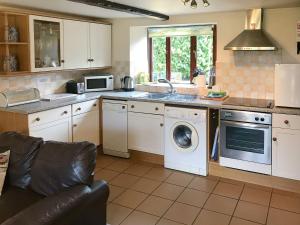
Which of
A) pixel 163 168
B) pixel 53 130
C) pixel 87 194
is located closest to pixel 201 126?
pixel 163 168

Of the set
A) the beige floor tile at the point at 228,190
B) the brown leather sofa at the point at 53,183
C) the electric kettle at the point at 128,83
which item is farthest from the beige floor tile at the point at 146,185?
the electric kettle at the point at 128,83

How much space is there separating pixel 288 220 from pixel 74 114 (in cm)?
261

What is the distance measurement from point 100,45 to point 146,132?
4.89ft

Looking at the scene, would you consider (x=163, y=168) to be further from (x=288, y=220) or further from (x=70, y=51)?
(x=70, y=51)

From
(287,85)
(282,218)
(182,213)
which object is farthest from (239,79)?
(182,213)

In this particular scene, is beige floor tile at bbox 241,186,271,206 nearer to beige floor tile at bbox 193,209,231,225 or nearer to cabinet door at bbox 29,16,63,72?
beige floor tile at bbox 193,209,231,225

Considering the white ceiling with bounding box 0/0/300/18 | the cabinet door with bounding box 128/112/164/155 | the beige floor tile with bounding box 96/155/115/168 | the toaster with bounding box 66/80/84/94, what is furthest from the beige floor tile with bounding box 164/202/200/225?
the toaster with bounding box 66/80/84/94

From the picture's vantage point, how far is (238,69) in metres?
4.12

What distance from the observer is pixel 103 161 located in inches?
173

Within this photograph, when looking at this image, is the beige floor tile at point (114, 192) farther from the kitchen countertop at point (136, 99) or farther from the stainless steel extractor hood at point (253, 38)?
the stainless steel extractor hood at point (253, 38)

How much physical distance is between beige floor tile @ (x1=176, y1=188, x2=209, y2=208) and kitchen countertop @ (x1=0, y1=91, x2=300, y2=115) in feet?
3.14

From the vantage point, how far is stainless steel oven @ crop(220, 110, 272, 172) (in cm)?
346

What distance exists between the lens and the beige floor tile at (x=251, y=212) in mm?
2939

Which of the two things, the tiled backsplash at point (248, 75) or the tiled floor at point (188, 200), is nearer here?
the tiled floor at point (188, 200)
